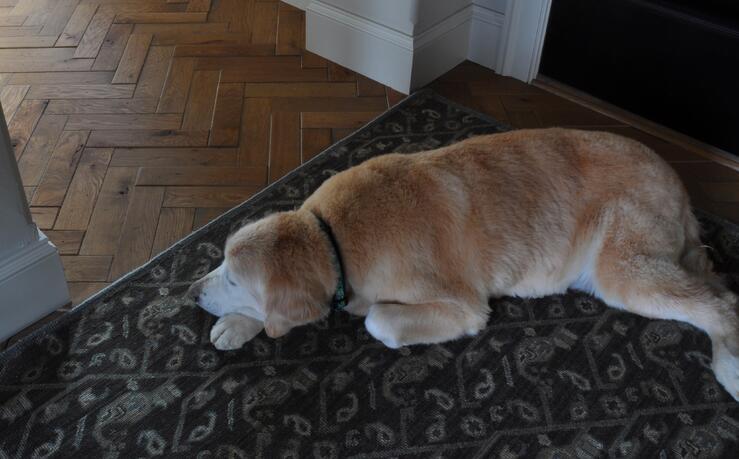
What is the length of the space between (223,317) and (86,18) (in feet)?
7.86

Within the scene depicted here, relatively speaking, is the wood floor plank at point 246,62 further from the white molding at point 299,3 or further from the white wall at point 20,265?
the white wall at point 20,265

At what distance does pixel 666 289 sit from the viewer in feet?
7.00

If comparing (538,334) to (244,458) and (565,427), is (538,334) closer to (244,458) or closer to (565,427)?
→ (565,427)

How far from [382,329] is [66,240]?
1.22 m

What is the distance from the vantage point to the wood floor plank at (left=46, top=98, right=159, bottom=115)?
318 cm

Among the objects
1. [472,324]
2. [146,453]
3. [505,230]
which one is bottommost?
[146,453]

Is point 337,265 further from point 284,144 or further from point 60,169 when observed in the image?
point 60,169

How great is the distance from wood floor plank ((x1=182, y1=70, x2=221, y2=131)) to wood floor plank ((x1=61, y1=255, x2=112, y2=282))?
85cm

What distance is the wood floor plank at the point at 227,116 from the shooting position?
3064 millimetres

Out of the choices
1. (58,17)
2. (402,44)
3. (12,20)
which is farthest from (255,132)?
(12,20)

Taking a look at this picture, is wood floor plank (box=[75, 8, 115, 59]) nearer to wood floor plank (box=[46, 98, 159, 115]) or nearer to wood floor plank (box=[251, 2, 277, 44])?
wood floor plank (box=[46, 98, 159, 115])

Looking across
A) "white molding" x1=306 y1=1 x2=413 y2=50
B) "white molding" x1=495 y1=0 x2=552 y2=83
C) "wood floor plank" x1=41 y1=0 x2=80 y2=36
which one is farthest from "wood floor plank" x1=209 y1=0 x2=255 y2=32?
"white molding" x1=495 y1=0 x2=552 y2=83

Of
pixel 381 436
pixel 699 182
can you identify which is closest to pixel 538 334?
pixel 381 436

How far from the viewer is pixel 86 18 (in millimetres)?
3842
